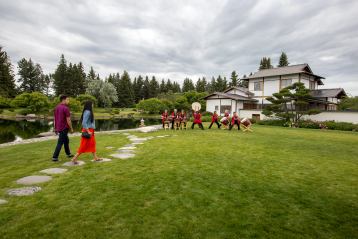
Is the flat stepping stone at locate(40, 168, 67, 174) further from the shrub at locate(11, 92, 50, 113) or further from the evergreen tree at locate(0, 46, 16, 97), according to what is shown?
the evergreen tree at locate(0, 46, 16, 97)

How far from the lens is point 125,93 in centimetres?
7138

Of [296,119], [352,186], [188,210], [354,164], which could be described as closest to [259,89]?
[296,119]

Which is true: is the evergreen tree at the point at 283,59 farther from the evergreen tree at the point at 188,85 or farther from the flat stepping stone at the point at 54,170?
the flat stepping stone at the point at 54,170

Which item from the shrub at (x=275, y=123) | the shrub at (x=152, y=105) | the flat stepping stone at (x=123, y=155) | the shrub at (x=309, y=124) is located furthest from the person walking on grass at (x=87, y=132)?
the shrub at (x=152, y=105)

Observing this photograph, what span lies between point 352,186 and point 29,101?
171 feet

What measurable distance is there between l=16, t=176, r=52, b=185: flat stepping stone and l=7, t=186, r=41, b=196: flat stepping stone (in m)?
0.36

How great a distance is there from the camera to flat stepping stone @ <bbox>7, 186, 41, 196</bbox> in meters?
3.92

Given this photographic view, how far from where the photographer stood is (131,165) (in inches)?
237

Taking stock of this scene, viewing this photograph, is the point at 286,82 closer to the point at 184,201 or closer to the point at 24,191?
the point at 184,201

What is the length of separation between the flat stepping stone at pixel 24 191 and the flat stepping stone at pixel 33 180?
14.3 inches

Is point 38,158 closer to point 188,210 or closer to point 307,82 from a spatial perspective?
point 188,210

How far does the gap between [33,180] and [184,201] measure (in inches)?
133

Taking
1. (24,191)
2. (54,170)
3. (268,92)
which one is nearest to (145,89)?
(268,92)

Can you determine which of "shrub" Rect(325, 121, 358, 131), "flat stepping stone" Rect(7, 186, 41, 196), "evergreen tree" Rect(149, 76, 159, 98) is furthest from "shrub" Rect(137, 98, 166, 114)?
"flat stepping stone" Rect(7, 186, 41, 196)
